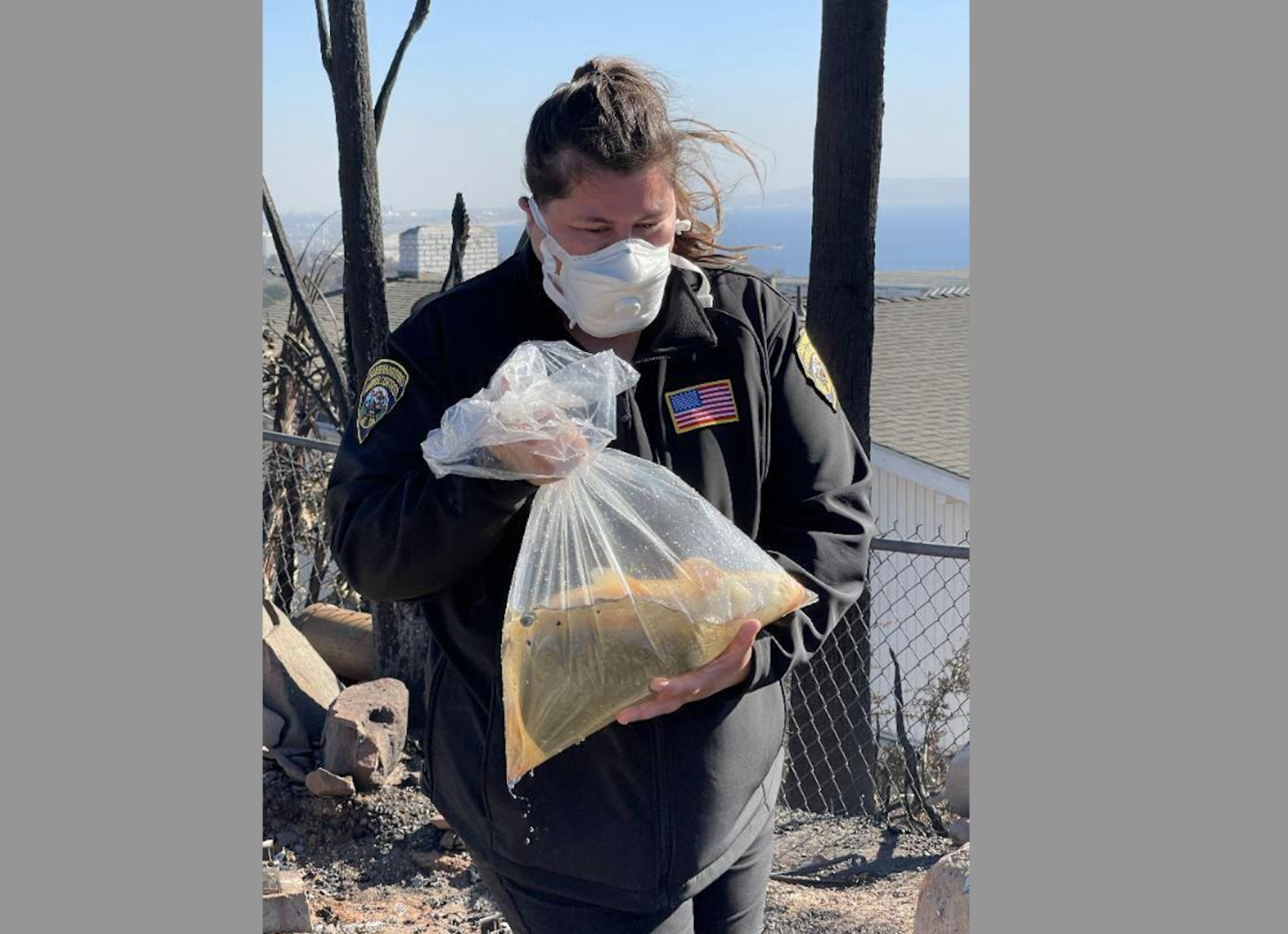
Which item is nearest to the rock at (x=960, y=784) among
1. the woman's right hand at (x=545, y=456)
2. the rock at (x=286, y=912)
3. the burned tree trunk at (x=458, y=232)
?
the rock at (x=286, y=912)

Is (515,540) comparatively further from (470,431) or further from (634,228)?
(634,228)

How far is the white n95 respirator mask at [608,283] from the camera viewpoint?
1.92 meters

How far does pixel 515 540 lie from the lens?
1.94 m

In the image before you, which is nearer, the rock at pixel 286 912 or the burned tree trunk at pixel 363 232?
the rock at pixel 286 912

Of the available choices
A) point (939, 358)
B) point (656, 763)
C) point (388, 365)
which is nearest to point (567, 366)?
point (388, 365)

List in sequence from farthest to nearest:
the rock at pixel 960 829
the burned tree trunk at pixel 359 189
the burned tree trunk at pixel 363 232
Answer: the burned tree trunk at pixel 359 189 → the burned tree trunk at pixel 363 232 → the rock at pixel 960 829

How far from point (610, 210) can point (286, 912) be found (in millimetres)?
2383

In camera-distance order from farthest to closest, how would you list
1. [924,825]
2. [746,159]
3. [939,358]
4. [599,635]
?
[939,358]
[924,825]
[746,159]
[599,635]

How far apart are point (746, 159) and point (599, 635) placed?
2.85 ft

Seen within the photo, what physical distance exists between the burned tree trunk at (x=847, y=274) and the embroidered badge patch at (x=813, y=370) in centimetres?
341

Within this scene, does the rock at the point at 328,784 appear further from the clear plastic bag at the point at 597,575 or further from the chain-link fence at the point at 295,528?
the clear plastic bag at the point at 597,575

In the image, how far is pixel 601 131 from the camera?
1.86 meters

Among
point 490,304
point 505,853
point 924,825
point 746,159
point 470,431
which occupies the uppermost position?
point 746,159

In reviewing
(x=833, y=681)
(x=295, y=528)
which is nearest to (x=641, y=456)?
(x=833, y=681)
